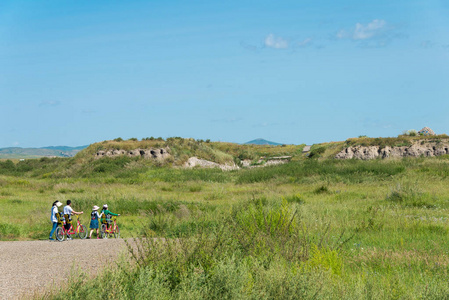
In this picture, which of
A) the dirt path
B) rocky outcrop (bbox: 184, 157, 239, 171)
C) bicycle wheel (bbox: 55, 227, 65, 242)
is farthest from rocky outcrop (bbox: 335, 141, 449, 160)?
the dirt path

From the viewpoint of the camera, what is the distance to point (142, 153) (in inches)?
1919

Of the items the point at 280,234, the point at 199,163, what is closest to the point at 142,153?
the point at 199,163

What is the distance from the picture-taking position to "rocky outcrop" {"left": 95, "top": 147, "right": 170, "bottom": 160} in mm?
48000

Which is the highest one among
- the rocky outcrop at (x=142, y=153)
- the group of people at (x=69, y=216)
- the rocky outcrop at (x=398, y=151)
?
the rocky outcrop at (x=398, y=151)

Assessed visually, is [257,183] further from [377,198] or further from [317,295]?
[317,295]

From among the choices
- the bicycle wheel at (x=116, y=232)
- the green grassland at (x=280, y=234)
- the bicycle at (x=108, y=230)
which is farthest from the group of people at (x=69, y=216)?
the green grassland at (x=280, y=234)

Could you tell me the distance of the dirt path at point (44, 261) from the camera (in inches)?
295

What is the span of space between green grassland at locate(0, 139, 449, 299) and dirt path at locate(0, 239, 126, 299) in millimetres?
Answer: 916

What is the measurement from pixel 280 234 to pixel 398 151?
41774mm

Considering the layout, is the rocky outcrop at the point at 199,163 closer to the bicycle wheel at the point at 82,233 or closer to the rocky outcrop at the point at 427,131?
the rocky outcrop at the point at 427,131

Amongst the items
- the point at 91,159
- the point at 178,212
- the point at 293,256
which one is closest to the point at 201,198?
the point at 178,212

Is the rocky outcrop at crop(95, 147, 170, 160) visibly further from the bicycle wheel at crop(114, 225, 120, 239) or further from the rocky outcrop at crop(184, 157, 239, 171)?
the bicycle wheel at crop(114, 225, 120, 239)

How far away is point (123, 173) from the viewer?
132 feet

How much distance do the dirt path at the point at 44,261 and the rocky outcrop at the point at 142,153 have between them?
36060mm
